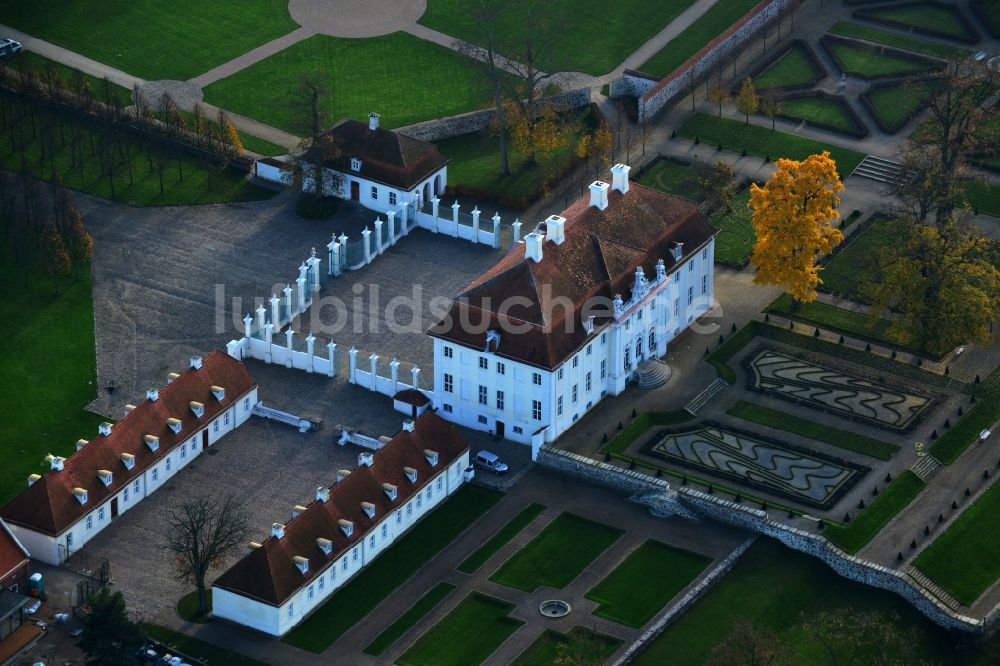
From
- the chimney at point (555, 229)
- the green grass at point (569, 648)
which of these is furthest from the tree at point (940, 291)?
the green grass at point (569, 648)

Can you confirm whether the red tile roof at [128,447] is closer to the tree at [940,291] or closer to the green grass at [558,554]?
the green grass at [558,554]

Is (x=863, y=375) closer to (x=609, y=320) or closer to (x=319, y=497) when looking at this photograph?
(x=609, y=320)

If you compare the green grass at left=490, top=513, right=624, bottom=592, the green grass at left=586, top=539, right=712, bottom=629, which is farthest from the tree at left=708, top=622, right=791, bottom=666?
the green grass at left=490, top=513, right=624, bottom=592

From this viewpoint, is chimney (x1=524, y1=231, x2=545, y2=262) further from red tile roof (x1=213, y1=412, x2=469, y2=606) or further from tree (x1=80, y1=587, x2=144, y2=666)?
tree (x1=80, y1=587, x2=144, y2=666)

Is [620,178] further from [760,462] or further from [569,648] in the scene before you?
[569,648]

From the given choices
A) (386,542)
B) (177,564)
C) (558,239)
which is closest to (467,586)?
(386,542)

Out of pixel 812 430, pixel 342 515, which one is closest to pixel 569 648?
pixel 342 515
